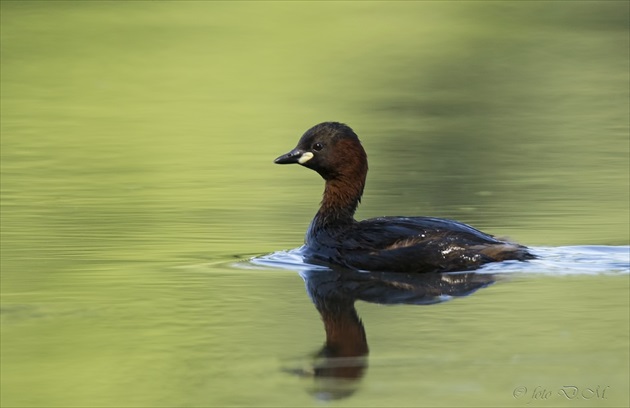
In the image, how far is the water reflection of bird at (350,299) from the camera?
22.5 ft

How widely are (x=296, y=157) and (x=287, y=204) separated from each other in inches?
64.2

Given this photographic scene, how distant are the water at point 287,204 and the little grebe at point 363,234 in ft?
0.67

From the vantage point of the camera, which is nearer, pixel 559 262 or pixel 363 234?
pixel 559 262

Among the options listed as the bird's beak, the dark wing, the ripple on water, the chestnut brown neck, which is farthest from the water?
the bird's beak

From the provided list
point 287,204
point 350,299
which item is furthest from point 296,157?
point 350,299

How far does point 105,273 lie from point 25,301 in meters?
0.93

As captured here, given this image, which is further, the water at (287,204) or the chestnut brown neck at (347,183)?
the chestnut brown neck at (347,183)

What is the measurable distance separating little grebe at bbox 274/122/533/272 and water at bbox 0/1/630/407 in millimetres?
204

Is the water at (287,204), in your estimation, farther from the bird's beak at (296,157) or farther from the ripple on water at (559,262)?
the bird's beak at (296,157)

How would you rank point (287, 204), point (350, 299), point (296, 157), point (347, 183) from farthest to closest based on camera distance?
point (287, 204)
point (347, 183)
point (296, 157)
point (350, 299)

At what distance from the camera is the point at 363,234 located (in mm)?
10016

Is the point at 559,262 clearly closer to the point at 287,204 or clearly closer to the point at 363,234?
the point at 363,234

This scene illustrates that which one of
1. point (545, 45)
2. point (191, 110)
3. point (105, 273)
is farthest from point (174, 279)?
point (545, 45)

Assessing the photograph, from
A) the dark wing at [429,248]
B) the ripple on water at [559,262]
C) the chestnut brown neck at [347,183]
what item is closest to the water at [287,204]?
the ripple on water at [559,262]
